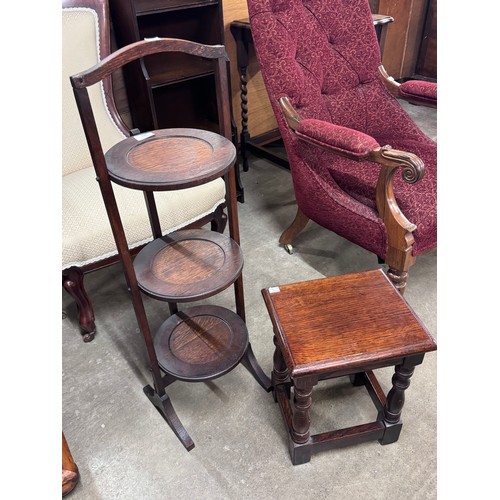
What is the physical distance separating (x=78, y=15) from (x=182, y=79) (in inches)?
18.7

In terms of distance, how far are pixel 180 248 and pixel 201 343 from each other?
32 cm

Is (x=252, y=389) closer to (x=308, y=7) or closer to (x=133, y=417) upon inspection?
(x=133, y=417)

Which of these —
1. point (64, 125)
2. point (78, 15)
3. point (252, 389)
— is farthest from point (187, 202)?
point (78, 15)

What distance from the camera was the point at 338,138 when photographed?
1.35 meters

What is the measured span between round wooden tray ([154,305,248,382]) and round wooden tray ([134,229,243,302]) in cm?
30

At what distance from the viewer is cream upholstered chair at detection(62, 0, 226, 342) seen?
1.38 metres

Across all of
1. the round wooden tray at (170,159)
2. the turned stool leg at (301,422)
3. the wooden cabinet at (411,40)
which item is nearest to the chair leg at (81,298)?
the round wooden tray at (170,159)

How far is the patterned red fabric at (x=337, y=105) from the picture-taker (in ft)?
4.89

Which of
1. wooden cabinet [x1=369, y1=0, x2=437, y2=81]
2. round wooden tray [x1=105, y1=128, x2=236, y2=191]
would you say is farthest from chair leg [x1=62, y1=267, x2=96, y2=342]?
wooden cabinet [x1=369, y1=0, x2=437, y2=81]

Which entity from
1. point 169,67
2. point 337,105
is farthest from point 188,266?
point 169,67

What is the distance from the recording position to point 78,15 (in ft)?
5.15

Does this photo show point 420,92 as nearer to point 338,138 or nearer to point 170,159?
point 338,138

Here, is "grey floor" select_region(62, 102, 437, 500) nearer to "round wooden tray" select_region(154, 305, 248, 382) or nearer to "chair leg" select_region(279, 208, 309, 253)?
"round wooden tray" select_region(154, 305, 248, 382)

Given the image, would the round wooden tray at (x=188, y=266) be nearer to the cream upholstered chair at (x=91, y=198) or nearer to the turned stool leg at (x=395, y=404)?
the cream upholstered chair at (x=91, y=198)
